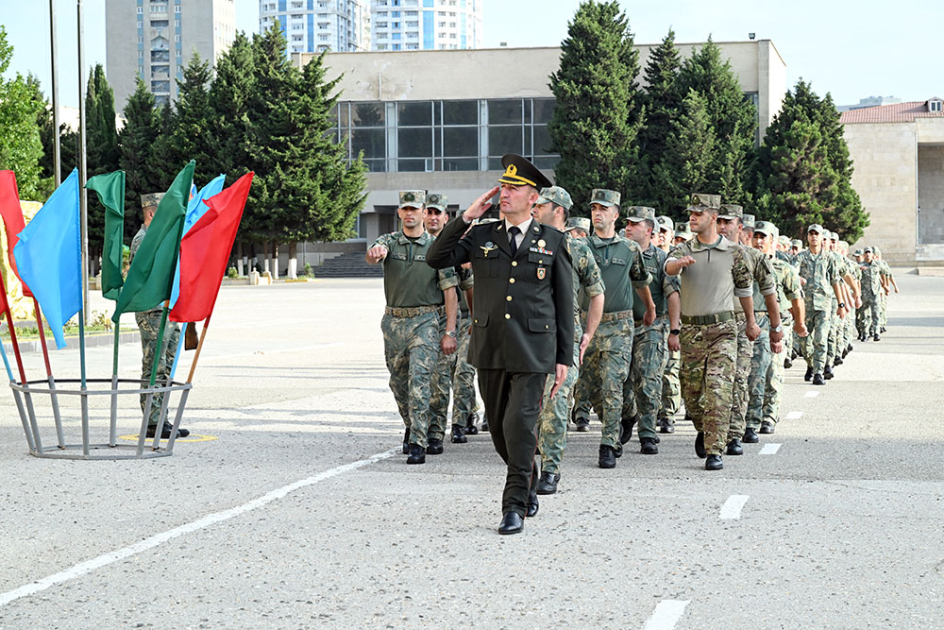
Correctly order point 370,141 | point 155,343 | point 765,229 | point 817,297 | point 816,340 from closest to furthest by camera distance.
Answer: point 155,343 < point 765,229 < point 816,340 < point 817,297 < point 370,141

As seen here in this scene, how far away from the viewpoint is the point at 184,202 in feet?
27.8

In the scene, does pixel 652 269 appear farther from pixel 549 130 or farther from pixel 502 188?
pixel 549 130

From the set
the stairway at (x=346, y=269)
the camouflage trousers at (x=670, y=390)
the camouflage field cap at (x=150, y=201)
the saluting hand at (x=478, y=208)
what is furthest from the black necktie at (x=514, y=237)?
the stairway at (x=346, y=269)

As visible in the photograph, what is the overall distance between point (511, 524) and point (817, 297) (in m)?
10.2

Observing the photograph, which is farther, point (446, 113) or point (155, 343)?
point (446, 113)

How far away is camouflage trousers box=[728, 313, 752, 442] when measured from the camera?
9086 mm

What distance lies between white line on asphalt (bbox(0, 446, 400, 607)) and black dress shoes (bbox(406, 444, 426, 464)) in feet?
1.02

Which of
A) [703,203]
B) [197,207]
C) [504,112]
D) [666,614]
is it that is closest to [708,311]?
[703,203]

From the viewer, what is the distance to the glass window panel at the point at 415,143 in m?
70.2

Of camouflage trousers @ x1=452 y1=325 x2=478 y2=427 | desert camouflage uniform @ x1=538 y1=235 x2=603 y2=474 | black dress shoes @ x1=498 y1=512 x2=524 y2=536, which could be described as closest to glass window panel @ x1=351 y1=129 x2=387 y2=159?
camouflage trousers @ x1=452 y1=325 x2=478 y2=427

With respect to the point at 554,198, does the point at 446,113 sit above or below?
above

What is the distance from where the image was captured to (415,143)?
70562mm

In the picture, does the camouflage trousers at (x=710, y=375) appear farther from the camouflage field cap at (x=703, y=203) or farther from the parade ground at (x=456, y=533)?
the camouflage field cap at (x=703, y=203)

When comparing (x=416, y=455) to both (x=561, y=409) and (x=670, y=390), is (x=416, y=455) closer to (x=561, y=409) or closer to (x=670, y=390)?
(x=561, y=409)
